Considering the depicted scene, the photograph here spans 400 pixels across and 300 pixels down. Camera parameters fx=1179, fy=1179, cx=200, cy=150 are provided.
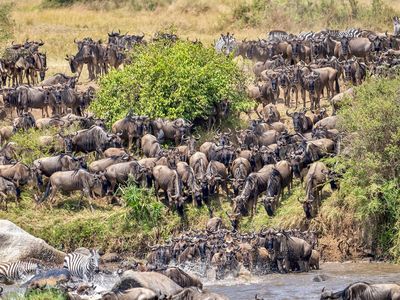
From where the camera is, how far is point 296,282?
2456cm

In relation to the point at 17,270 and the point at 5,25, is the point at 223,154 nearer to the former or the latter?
the point at 17,270

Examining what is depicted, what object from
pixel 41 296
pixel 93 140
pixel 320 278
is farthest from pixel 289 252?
pixel 93 140

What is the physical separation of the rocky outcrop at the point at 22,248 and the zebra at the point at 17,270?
66 cm

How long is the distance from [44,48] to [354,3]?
47.2ft

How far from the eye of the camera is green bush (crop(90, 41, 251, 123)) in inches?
1319

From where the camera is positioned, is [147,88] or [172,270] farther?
[147,88]

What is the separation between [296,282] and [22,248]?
651 cm

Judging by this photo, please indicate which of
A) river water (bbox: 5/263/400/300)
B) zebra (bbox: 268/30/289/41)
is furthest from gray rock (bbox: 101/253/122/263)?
zebra (bbox: 268/30/289/41)

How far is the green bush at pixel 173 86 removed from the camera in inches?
1319

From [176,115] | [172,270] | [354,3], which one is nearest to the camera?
[172,270]

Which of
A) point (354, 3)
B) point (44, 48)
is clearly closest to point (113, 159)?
point (44, 48)

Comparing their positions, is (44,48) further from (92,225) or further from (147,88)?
(92,225)

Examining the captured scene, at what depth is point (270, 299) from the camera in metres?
22.8

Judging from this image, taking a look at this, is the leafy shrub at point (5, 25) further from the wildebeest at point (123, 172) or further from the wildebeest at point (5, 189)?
the wildebeest at point (123, 172)
